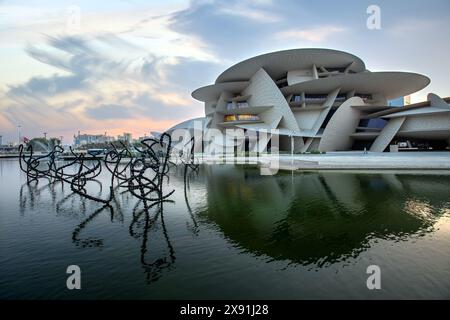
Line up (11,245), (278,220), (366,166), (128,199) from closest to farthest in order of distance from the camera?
(11,245)
(278,220)
(128,199)
(366,166)

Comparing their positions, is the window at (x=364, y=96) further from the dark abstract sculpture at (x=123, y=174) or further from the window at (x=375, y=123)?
the dark abstract sculpture at (x=123, y=174)

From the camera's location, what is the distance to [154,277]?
4.39 m

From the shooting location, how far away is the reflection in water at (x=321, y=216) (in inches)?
222

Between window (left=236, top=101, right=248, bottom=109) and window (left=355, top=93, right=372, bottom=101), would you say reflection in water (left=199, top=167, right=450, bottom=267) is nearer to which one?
window (left=355, top=93, right=372, bottom=101)

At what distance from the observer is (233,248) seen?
18.5 ft

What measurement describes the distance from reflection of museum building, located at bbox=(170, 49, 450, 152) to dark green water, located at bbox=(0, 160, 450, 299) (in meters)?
32.2

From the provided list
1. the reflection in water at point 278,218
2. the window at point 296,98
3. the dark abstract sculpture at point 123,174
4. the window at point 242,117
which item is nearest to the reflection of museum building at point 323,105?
the window at point 242,117

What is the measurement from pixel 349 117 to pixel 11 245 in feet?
141

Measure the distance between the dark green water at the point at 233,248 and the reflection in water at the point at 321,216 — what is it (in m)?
0.04

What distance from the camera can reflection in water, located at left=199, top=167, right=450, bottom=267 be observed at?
563 centimetres

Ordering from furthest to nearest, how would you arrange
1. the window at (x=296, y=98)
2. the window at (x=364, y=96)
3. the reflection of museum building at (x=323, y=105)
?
the window at (x=364, y=96) → the window at (x=296, y=98) → the reflection of museum building at (x=323, y=105)
